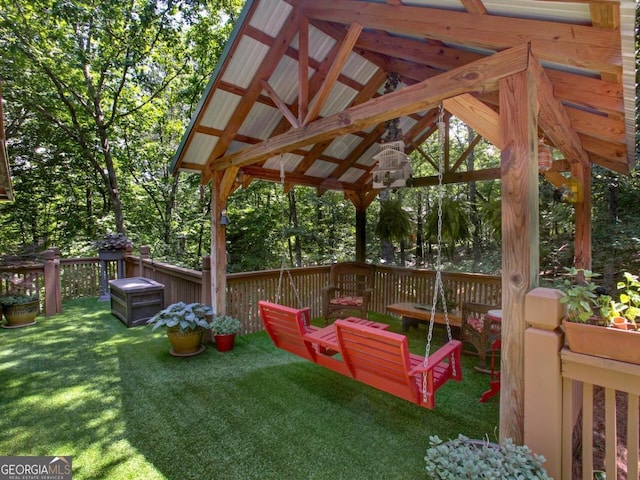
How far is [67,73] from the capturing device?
317 inches

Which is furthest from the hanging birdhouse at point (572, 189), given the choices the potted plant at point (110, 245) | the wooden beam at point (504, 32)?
the potted plant at point (110, 245)

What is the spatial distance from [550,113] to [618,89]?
463 mm

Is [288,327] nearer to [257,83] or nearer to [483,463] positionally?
[483,463]

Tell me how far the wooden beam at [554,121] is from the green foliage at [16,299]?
25.6 feet

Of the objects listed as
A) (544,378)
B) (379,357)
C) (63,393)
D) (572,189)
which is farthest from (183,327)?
(572,189)

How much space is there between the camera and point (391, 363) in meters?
2.35

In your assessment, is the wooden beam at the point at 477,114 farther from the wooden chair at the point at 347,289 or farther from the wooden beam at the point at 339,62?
the wooden chair at the point at 347,289

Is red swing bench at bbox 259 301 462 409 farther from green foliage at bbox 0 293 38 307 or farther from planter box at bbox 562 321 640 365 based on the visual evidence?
green foliage at bbox 0 293 38 307

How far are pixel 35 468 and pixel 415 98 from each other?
4015 millimetres

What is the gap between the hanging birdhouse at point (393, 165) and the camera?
3777mm

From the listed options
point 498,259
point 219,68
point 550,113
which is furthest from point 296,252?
point 550,113

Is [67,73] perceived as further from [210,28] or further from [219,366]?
[219,366]

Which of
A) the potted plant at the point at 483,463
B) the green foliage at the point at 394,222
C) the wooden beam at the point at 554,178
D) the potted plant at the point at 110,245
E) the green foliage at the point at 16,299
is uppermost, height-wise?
the wooden beam at the point at 554,178

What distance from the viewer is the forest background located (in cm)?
729
